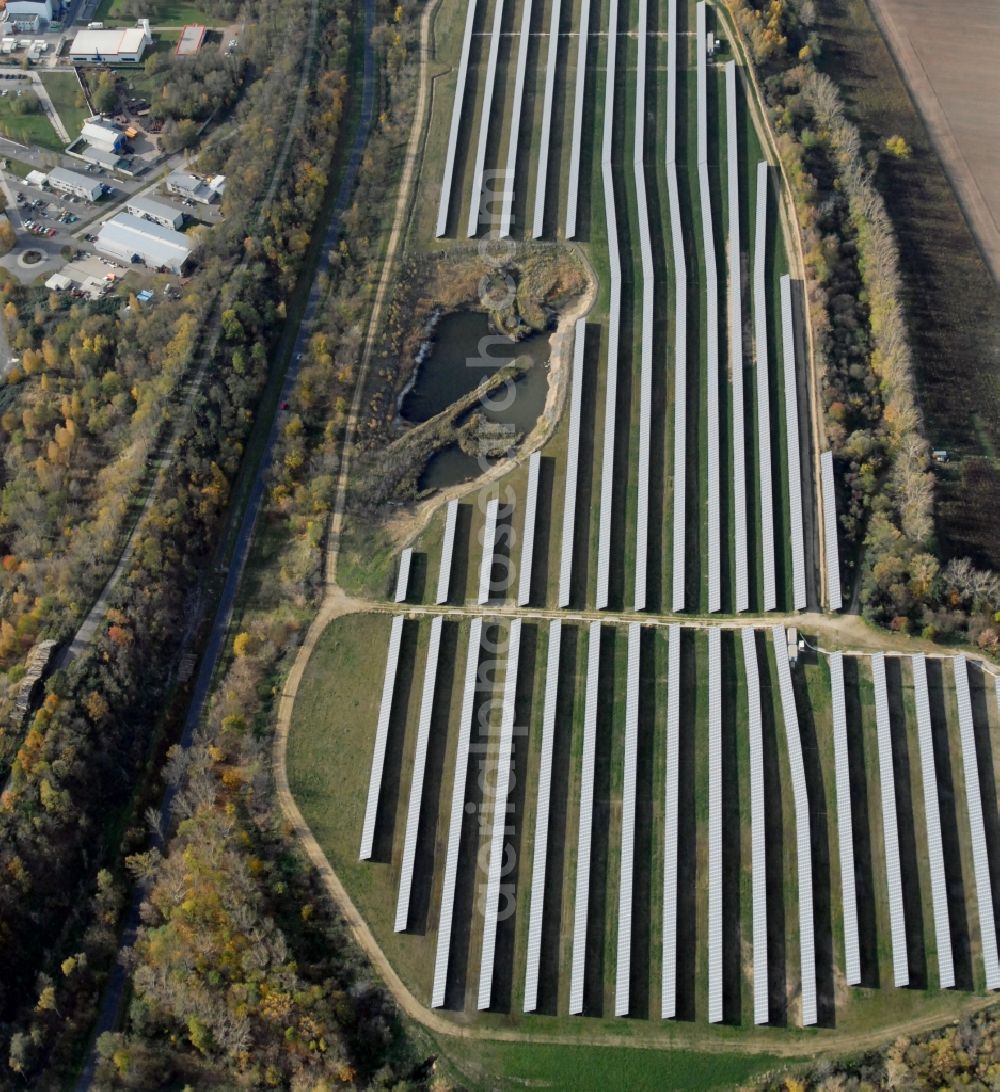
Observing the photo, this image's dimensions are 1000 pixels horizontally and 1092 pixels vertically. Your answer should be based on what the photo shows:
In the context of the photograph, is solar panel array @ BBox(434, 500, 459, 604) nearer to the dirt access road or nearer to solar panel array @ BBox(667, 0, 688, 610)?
solar panel array @ BBox(667, 0, 688, 610)

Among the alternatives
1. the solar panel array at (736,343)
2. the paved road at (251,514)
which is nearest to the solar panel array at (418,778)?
the paved road at (251,514)

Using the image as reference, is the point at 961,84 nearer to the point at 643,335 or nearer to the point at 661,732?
the point at 643,335

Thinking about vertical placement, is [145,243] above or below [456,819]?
above

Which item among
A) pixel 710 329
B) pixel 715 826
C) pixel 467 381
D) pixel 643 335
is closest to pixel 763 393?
pixel 710 329

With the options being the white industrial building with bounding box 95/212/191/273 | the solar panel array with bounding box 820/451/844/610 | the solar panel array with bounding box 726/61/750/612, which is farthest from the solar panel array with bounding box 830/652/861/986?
the white industrial building with bounding box 95/212/191/273

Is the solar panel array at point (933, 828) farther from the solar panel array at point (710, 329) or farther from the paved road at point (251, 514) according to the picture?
the paved road at point (251, 514)

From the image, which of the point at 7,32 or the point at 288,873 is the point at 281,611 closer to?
the point at 288,873
